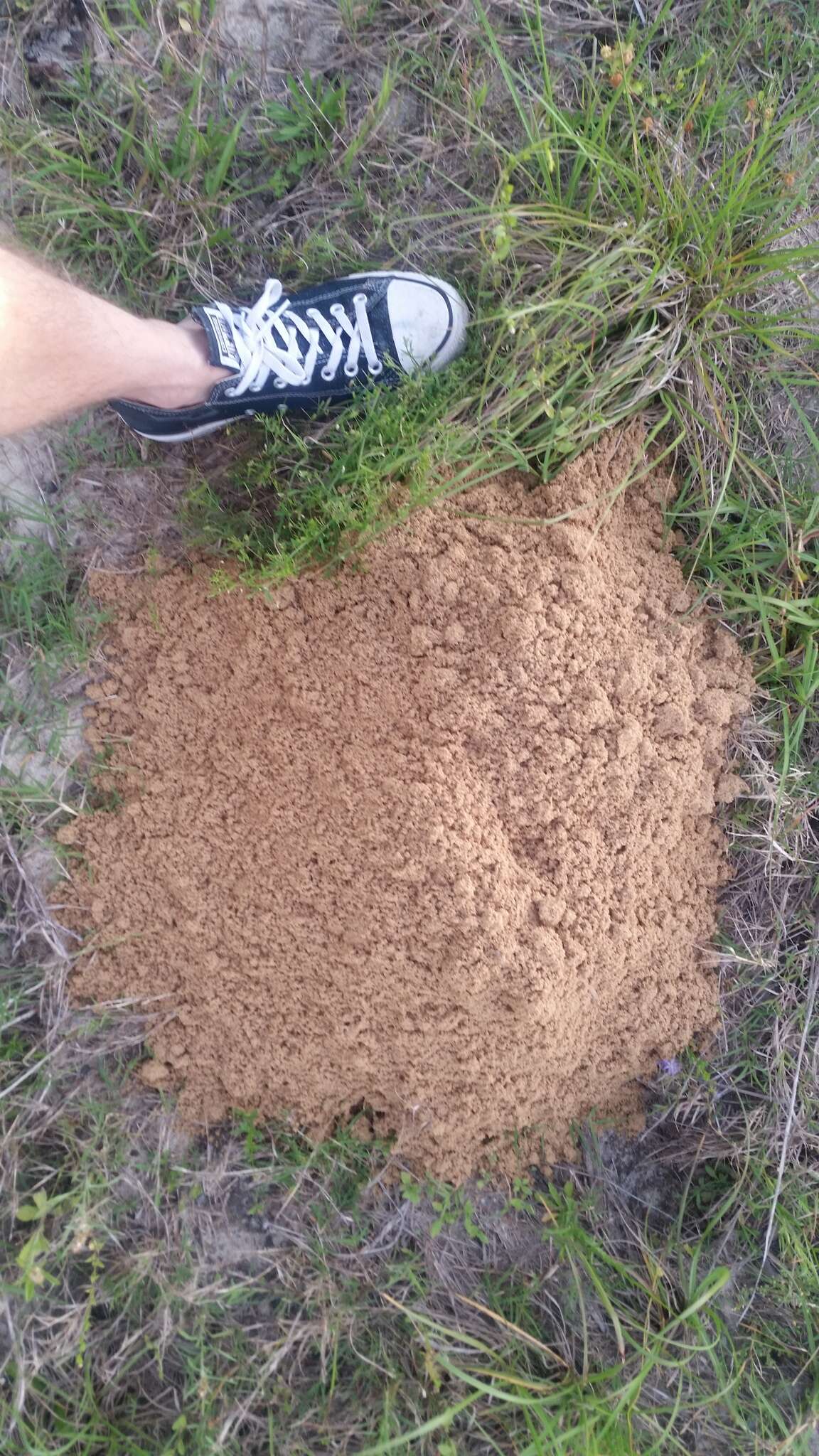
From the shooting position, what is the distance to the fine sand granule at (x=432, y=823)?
160cm

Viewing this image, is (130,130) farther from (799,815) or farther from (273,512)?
(799,815)

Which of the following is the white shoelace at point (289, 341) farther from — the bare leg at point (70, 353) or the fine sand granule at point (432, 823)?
the fine sand granule at point (432, 823)

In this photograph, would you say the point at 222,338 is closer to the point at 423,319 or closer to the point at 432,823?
the point at 423,319

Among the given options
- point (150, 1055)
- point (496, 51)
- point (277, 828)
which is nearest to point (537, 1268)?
point (150, 1055)

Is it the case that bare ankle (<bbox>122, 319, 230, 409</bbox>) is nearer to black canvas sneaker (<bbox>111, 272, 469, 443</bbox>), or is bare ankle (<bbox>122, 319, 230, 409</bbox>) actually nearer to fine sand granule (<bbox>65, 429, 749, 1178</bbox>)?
black canvas sneaker (<bbox>111, 272, 469, 443</bbox>)

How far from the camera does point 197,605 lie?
1.77 meters

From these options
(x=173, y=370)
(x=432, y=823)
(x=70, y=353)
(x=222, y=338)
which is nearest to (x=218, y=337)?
(x=222, y=338)

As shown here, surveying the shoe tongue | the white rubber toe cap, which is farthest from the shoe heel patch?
the white rubber toe cap

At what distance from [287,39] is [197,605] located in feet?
4.14

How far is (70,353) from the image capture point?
4.77 ft

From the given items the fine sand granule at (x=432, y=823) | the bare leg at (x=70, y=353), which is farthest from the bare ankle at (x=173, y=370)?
the fine sand granule at (x=432, y=823)

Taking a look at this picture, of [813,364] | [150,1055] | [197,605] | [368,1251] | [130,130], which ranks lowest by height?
[368,1251]

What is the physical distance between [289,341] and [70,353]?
1.56ft

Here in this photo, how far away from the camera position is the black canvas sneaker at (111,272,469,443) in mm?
1724
